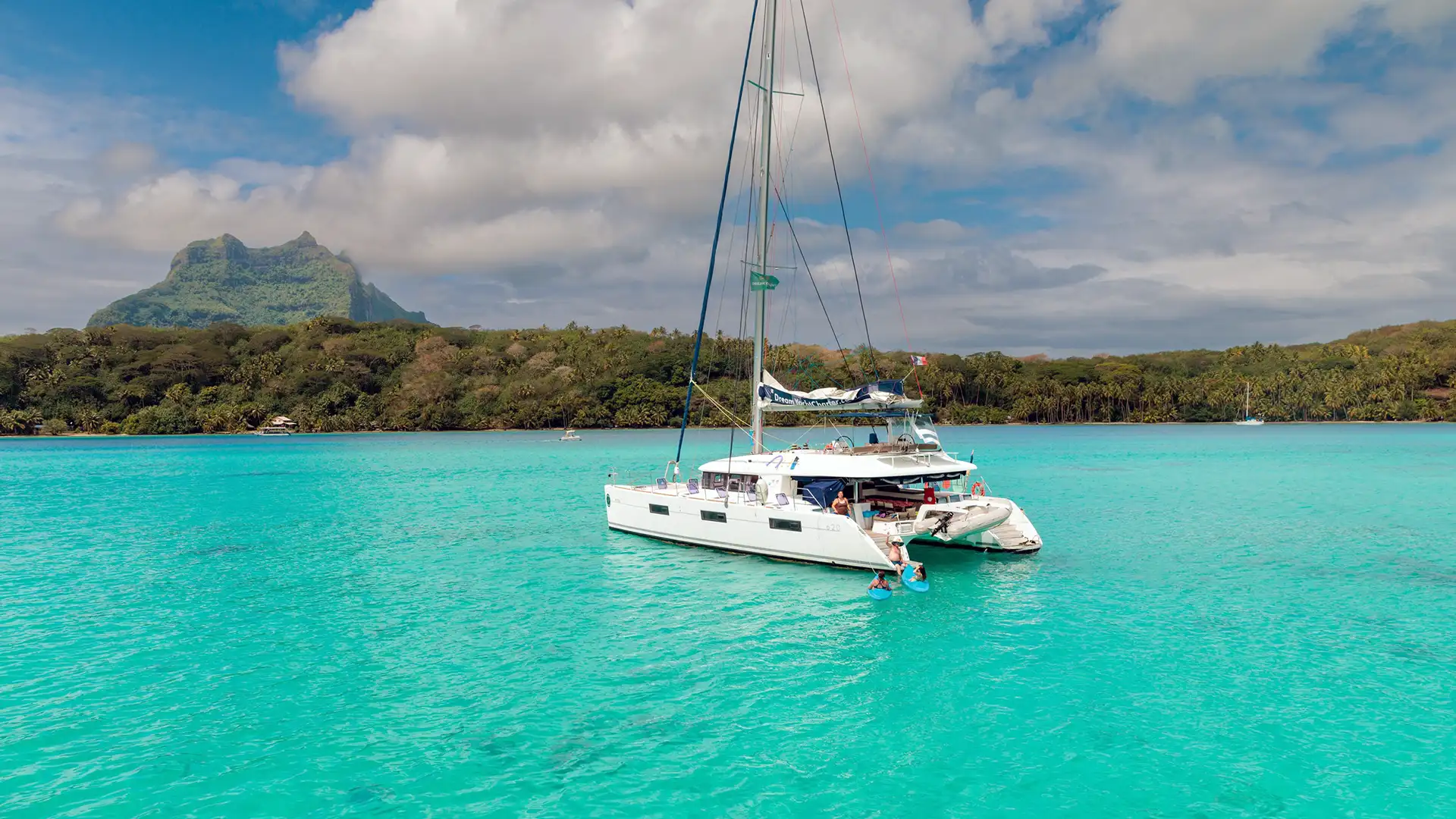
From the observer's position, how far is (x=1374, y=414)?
527 ft

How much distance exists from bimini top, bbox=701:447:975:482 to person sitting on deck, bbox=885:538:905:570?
1794 mm

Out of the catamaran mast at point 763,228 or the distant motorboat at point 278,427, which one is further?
the distant motorboat at point 278,427

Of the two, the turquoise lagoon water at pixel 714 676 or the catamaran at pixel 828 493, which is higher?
the catamaran at pixel 828 493

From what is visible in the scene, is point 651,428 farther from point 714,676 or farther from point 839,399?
point 714,676

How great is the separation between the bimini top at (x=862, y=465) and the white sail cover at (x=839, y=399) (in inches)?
54.2

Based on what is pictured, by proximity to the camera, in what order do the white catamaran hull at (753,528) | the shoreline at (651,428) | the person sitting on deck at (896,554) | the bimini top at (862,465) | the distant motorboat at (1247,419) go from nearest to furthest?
the person sitting on deck at (896,554) < the white catamaran hull at (753,528) < the bimini top at (862,465) < the shoreline at (651,428) < the distant motorboat at (1247,419)

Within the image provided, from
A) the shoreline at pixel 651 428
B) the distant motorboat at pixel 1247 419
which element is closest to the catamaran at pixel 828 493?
the shoreline at pixel 651 428

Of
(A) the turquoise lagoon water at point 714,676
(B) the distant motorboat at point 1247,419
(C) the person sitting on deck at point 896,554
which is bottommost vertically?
(A) the turquoise lagoon water at point 714,676

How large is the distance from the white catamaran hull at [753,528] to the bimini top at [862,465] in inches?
41.3

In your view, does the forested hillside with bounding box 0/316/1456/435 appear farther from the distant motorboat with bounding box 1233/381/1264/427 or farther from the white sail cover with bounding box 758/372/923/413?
the white sail cover with bounding box 758/372/923/413

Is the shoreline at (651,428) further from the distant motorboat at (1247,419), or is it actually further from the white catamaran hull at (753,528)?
the white catamaran hull at (753,528)

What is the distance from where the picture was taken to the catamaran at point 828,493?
21125mm

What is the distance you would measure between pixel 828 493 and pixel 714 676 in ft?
30.2

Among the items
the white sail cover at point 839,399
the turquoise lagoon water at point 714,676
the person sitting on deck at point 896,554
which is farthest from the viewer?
the white sail cover at point 839,399
